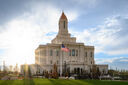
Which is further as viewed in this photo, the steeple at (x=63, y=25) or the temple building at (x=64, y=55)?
the steeple at (x=63, y=25)

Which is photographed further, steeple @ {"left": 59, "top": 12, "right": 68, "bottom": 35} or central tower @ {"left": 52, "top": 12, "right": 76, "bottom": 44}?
steeple @ {"left": 59, "top": 12, "right": 68, "bottom": 35}

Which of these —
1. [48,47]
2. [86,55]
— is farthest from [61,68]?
[86,55]

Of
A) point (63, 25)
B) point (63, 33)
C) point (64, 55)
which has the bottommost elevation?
point (64, 55)

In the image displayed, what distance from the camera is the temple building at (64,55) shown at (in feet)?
221

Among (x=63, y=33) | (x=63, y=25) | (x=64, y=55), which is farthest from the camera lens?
(x=63, y=25)

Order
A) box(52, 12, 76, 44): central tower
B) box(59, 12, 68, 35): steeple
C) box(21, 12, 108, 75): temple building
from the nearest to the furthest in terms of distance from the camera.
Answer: box(21, 12, 108, 75): temple building
box(52, 12, 76, 44): central tower
box(59, 12, 68, 35): steeple

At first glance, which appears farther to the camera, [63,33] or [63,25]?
[63,25]

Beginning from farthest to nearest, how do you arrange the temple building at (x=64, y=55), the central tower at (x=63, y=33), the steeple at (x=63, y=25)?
the steeple at (x=63, y=25), the central tower at (x=63, y=33), the temple building at (x=64, y=55)

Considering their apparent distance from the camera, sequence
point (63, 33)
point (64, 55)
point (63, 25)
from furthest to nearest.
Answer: point (63, 25) → point (63, 33) → point (64, 55)

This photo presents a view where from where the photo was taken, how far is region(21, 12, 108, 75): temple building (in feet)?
221

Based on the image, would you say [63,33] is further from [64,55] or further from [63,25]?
[64,55]

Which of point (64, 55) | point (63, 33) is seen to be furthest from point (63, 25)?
point (64, 55)

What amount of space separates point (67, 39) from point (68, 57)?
26.2ft

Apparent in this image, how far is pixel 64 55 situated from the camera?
70.5 metres
